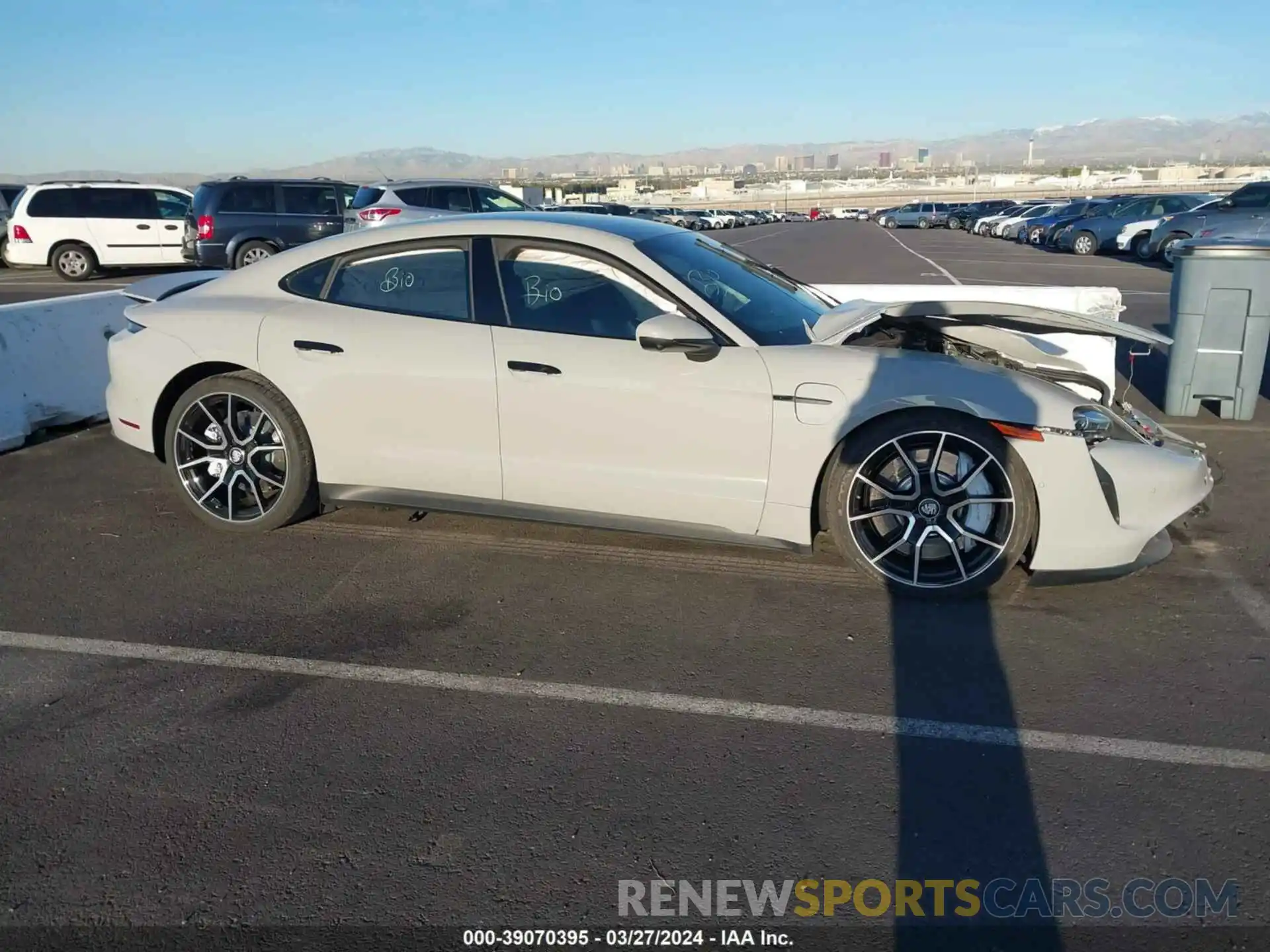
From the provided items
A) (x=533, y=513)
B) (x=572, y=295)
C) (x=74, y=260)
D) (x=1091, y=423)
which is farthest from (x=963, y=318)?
(x=74, y=260)

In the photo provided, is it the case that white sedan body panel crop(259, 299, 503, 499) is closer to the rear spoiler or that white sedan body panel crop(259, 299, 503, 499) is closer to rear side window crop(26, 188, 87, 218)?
the rear spoiler

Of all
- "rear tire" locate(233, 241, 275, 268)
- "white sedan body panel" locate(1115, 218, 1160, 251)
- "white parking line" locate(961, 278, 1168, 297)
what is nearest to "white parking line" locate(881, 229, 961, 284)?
"white parking line" locate(961, 278, 1168, 297)

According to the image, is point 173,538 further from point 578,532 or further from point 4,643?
point 578,532

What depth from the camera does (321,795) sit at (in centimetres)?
294

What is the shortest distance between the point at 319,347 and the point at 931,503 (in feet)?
9.24

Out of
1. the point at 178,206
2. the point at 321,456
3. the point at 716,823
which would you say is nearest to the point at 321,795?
the point at 716,823

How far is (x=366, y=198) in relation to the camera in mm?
17172

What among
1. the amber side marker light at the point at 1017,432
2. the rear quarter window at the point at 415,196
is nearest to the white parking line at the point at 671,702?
the amber side marker light at the point at 1017,432

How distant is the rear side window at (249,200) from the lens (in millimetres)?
16703

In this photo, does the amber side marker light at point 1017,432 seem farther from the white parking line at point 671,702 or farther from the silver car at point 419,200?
the silver car at point 419,200

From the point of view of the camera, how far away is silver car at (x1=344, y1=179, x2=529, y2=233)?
669 inches

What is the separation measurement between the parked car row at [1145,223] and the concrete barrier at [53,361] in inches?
537

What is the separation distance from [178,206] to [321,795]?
19.4 meters

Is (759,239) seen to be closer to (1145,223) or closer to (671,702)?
(1145,223)
